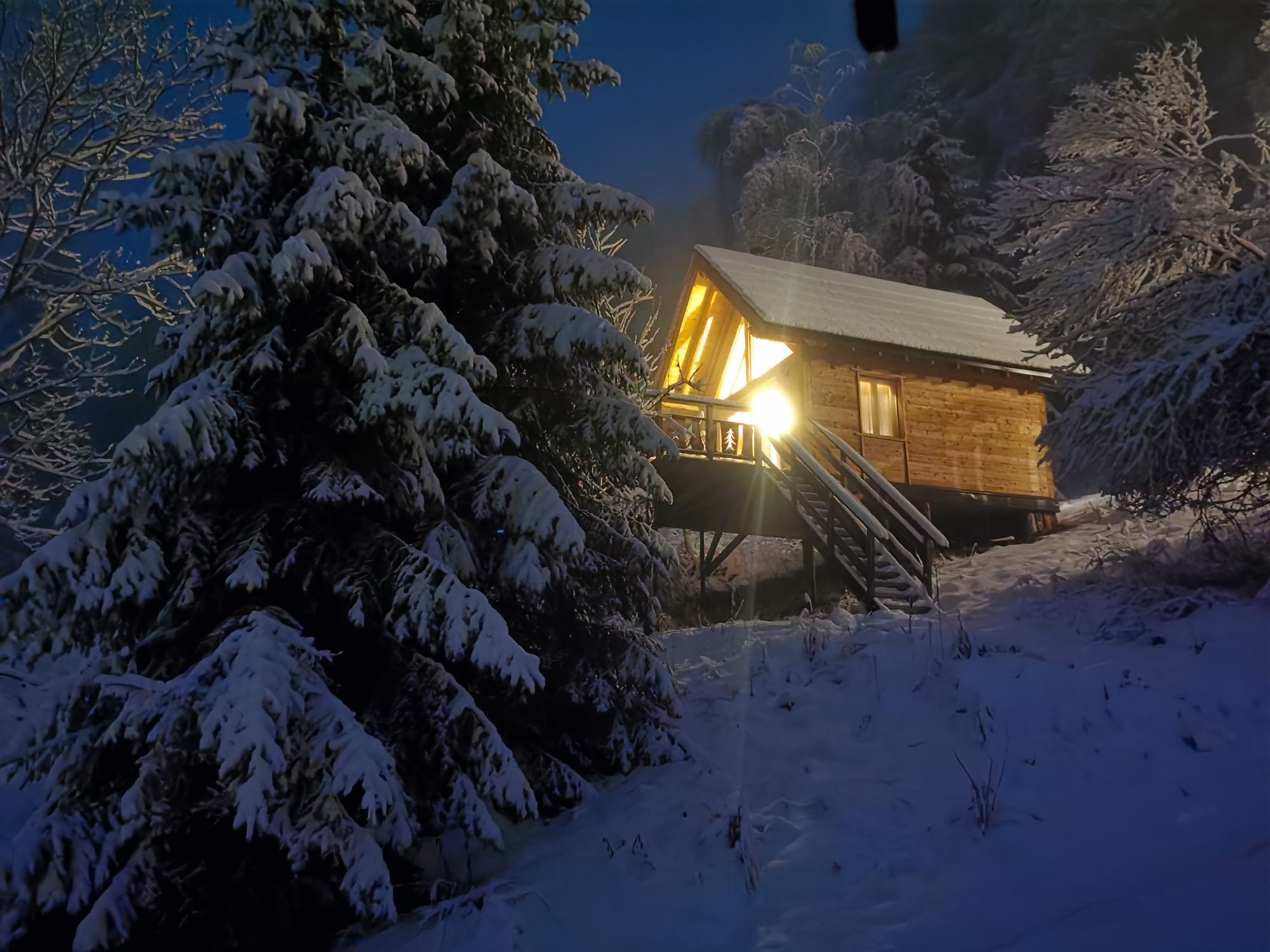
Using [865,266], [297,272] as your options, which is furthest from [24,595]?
[865,266]

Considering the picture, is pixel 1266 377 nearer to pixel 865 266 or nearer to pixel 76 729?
pixel 76 729

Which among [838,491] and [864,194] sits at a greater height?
[864,194]

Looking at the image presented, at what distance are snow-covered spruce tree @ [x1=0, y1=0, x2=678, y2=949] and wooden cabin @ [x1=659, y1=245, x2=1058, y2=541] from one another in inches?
451

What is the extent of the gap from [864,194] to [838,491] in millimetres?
27484

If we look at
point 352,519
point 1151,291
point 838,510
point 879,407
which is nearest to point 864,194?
point 879,407

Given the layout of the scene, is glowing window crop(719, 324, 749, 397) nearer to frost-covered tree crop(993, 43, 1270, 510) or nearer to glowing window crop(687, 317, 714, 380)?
glowing window crop(687, 317, 714, 380)

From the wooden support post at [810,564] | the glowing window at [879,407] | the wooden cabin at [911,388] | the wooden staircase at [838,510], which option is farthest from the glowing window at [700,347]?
the wooden support post at [810,564]

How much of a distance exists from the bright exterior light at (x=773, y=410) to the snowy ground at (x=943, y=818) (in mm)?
10557

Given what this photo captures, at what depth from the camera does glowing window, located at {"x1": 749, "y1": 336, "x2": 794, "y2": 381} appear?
20609mm

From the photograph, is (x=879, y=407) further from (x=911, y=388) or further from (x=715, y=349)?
(x=715, y=349)

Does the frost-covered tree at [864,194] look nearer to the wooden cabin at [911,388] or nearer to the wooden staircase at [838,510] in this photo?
the wooden cabin at [911,388]

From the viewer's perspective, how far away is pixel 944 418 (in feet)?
65.1

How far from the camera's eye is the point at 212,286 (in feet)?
17.4

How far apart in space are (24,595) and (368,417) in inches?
85.6
